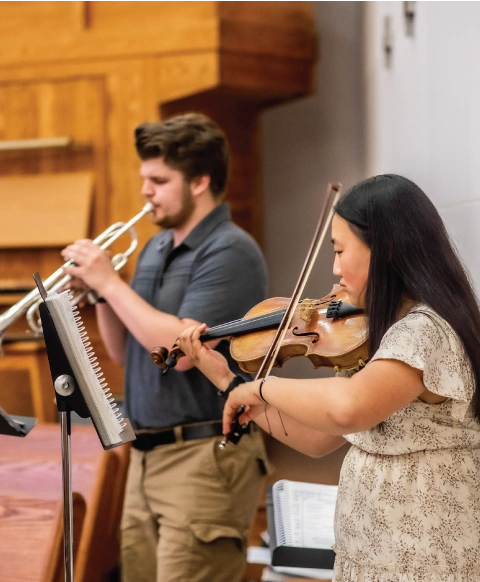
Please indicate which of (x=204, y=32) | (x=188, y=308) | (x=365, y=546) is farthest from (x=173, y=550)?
(x=204, y=32)

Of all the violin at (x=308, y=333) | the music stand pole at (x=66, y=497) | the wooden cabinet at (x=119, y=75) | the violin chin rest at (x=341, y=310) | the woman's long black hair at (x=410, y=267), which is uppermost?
the wooden cabinet at (x=119, y=75)

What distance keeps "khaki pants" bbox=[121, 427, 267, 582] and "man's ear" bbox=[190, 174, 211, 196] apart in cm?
65

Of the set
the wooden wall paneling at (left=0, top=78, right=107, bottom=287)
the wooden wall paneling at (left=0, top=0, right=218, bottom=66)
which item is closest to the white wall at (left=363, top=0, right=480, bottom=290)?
the wooden wall paneling at (left=0, top=0, right=218, bottom=66)

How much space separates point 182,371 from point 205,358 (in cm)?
42

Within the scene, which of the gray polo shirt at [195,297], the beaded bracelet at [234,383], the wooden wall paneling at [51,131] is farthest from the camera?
the wooden wall paneling at [51,131]

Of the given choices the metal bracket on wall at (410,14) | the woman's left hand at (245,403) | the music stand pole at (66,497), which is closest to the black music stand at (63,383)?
the music stand pole at (66,497)

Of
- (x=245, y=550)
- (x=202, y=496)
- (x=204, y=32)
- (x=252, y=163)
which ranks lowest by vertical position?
(x=245, y=550)

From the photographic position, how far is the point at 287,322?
143cm

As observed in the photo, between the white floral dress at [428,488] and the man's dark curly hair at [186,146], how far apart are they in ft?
3.41

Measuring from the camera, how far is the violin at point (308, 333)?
1.38 metres

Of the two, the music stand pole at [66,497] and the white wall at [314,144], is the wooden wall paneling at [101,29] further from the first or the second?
the music stand pole at [66,497]

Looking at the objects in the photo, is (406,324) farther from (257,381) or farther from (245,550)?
(245,550)

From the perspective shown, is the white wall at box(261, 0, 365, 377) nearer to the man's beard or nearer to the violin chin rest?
the man's beard

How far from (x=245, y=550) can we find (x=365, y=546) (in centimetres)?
88
